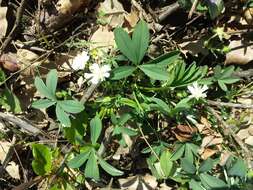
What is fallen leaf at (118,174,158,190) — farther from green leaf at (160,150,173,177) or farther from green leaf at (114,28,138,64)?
green leaf at (114,28,138,64)

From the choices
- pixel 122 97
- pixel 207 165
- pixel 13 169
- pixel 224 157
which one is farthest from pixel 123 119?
pixel 13 169

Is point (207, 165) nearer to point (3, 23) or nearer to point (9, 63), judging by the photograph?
point (9, 63)

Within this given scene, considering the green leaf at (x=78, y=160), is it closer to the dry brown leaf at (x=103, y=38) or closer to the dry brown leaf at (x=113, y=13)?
the dry brown leaf at (x=103, y=38)

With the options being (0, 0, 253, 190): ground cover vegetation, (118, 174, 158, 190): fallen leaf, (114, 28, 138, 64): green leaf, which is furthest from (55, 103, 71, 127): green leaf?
(118, 174, 158, 190): fallen leaf

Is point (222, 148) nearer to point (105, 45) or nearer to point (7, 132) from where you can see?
point (105, 45)

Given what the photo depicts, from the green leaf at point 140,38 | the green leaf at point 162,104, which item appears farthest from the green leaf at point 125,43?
the green leaf at point 162,104

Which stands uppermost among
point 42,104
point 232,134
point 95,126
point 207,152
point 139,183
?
point 42,104

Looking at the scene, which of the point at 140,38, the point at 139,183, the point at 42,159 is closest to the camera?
the point at 140,38
